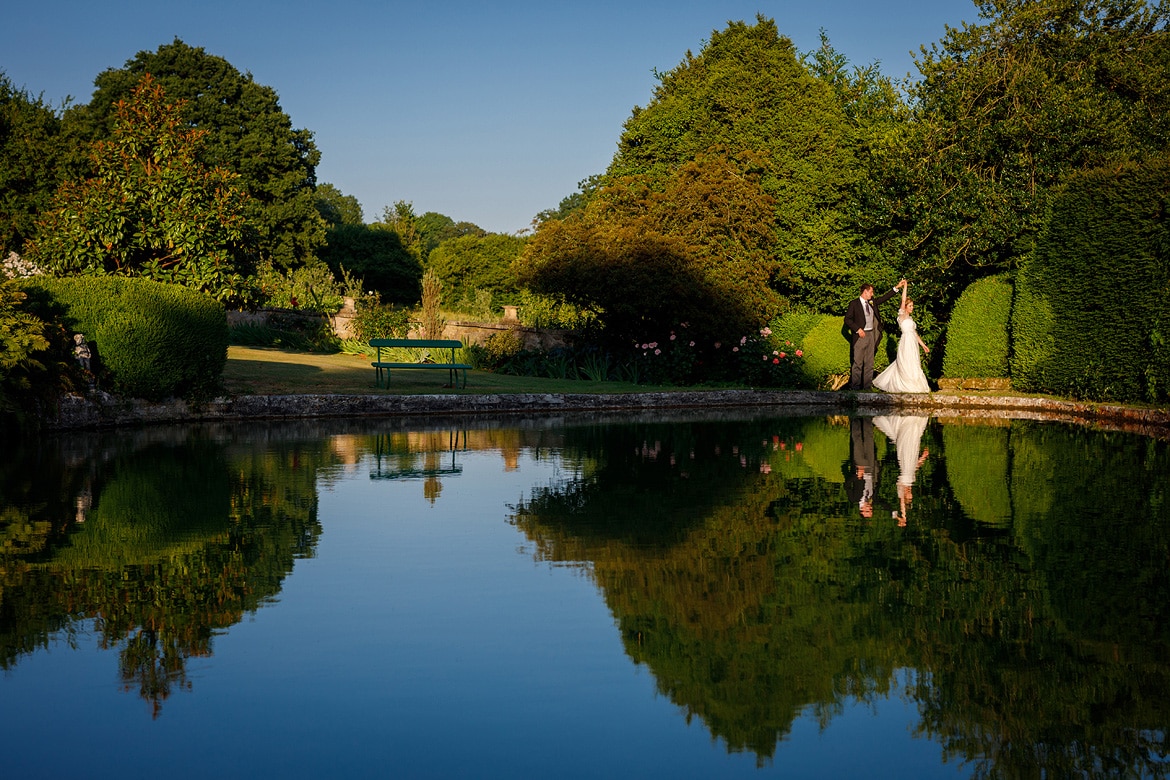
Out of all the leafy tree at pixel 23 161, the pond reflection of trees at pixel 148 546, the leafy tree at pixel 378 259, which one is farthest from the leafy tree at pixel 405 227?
the pond reflection of trees at pixel 148 546

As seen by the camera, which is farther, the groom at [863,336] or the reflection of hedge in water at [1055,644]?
the groom at [863,336]

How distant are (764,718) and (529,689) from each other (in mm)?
874

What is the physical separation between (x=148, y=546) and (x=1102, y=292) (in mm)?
17263

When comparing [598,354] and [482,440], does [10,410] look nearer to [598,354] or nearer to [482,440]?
[482,440]

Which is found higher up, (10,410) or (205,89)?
(205,89)

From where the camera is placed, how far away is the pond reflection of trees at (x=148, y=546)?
4.82m

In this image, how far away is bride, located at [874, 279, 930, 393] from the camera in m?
22.6

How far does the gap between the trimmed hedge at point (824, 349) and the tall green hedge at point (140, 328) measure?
1374cm

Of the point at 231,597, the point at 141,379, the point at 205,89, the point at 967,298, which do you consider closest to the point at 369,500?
the point at 231,597

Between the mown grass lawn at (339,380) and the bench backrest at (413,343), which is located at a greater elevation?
the bench backrest at (413,343)

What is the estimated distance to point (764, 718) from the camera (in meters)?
3.90

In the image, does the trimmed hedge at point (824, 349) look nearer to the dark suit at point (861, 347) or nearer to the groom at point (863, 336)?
the groom at point (863, 336)

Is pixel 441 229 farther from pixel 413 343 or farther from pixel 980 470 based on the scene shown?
pixel 980 470

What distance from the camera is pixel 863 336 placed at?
2359 centimetres
